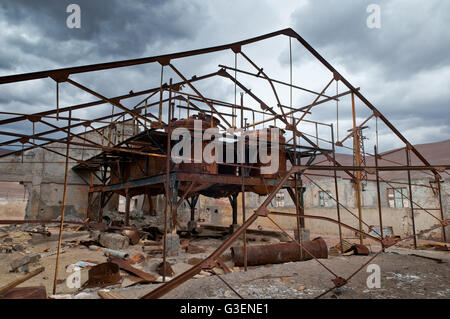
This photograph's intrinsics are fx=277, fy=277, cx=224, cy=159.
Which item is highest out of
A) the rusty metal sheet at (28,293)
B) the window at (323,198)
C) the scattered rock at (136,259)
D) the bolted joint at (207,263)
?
the window at (323,198)

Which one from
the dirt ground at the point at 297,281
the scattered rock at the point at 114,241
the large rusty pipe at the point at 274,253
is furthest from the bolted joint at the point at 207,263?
the scattered rock at the point at 114,241

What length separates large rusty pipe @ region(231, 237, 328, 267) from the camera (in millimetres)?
8352

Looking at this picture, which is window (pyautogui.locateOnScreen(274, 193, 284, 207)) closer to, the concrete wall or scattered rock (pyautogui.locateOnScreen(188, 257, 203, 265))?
the concrete wall

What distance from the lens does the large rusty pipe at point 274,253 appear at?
8.35 m

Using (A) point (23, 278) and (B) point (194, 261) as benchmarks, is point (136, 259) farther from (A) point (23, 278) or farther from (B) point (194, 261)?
(A) point (23, 278)

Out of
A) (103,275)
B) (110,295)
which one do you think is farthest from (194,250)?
(110,295)

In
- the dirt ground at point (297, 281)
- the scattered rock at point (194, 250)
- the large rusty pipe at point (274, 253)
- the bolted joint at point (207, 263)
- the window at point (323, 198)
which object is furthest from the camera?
the window at point (323, 198)

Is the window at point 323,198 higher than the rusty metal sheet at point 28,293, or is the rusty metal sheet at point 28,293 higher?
the window at point 323,198

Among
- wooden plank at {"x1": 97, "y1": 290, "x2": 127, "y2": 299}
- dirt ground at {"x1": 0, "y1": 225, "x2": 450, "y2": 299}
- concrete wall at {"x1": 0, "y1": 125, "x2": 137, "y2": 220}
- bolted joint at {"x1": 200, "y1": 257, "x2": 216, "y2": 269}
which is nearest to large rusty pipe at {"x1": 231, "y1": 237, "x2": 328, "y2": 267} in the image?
dirt ground at {"x1": 0, "y1": 225, "x2": 450, "y2": 299}

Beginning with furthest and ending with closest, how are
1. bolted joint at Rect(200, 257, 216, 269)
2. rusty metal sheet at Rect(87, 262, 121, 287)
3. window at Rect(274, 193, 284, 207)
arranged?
window at Rect(274, 193, 284, 207) < rusty metal sheet at Rect(87, 262, 121, 287) < bolted joint at Rect(200, 257, 216, 269)

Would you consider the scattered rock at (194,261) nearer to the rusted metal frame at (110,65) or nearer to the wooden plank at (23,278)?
the wooden plank at (23,278)
